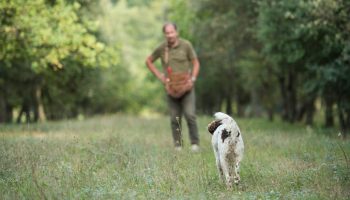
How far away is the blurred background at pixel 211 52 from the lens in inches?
672

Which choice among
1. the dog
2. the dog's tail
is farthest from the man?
the dog

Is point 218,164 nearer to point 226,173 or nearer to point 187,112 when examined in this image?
point 226,173

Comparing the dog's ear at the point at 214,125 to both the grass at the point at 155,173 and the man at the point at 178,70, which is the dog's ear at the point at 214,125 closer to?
the grass at the point at 155,173

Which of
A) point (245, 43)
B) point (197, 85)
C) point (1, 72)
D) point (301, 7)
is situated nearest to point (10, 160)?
point (301, 7)

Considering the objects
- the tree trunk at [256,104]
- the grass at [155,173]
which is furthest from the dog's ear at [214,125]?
the tree trunk at [256,104]

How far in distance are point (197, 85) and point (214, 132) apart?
107 feet

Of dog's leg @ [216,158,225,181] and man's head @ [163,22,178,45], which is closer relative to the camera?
dog's leg @ [216,158,225,181]

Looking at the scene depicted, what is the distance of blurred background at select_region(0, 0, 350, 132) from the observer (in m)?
17.1

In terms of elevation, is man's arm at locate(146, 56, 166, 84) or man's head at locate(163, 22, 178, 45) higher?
man's head at locate(163, 22, 178, 45)

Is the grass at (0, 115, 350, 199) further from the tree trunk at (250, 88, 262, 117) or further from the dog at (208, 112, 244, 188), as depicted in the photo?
the tree trunk at (250, 88, 262, 117)

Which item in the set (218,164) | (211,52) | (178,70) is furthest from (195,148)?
(211,52)

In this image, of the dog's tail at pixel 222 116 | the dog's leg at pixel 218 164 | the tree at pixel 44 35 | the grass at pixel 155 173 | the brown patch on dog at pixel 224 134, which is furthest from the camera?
the tree at pixel 44 35

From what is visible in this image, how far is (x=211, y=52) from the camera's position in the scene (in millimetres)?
29891

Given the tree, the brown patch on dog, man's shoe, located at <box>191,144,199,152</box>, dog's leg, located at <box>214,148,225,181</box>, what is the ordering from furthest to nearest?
the tree, man's shoe, located at <box>191,144,199,152</box>, dog's leg, located at <box>214,148,225,181</box>, the brown patch on dog
